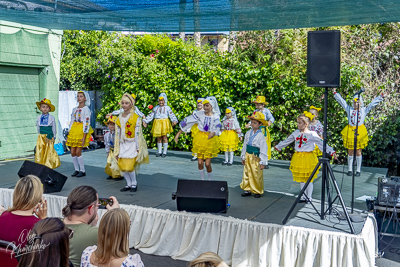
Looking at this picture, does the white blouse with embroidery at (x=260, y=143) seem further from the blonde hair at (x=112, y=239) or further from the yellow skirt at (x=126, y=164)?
the blonde hair at (x=112, y=239)

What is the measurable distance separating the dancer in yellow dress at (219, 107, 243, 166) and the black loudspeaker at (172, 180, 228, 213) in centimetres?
459

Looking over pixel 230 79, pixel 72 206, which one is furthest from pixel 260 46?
pixel 72 206

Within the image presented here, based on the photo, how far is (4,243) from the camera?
8.98ft

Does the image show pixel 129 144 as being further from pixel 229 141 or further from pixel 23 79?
→ pixel 23 79

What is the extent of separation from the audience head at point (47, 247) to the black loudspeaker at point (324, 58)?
3751 mm

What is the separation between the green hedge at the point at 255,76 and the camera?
1087 centimetres

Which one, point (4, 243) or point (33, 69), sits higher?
point (33, 69)

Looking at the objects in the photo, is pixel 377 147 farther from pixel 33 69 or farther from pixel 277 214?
pixel 33 69

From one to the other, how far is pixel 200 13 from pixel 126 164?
260 cm

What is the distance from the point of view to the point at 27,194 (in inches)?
123

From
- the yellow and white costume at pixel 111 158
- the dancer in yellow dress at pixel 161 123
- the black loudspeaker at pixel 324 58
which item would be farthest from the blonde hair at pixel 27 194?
the dancer in yellow dress at pixel 161 123

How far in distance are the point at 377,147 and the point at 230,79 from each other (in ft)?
13.7

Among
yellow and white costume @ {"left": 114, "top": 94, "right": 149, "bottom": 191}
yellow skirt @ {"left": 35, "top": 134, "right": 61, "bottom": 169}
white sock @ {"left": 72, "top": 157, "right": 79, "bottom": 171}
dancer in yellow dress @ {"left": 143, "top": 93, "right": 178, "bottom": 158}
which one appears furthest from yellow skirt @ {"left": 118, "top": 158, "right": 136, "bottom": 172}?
dancer in yellow dress @ {"left": 143, "top": 93, "right": 178, "bottom": 158}

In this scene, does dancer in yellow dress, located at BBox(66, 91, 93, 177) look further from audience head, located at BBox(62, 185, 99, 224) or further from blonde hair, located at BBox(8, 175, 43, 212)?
audience head, located at BBox(62, 185, 99, 224)
